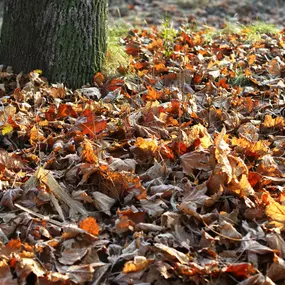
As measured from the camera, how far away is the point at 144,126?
3545mm

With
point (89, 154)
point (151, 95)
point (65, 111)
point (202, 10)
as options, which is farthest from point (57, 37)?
point (202, 10)

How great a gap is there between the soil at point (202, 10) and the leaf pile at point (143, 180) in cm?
471

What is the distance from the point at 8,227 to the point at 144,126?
3.98 feet

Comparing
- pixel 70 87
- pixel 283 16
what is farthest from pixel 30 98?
pixel 283 16

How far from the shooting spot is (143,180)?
3.09 m

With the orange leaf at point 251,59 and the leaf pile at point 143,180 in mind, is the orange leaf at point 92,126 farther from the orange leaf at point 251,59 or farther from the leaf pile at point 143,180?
the orange leaf at point 251,59

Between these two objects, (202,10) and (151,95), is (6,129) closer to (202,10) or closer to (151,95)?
(151,95)

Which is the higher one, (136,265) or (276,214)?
(276,214)

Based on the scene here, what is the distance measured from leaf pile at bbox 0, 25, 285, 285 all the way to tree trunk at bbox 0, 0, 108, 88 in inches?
5.5

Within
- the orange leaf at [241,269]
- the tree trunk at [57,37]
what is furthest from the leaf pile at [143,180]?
the tree trunk at [57,37]

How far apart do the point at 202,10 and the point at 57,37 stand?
220 inches

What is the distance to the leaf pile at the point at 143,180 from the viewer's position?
8.21 feet

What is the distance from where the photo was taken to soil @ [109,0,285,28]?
8852 millimetres

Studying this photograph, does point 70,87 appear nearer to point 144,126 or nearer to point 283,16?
point 144,126
